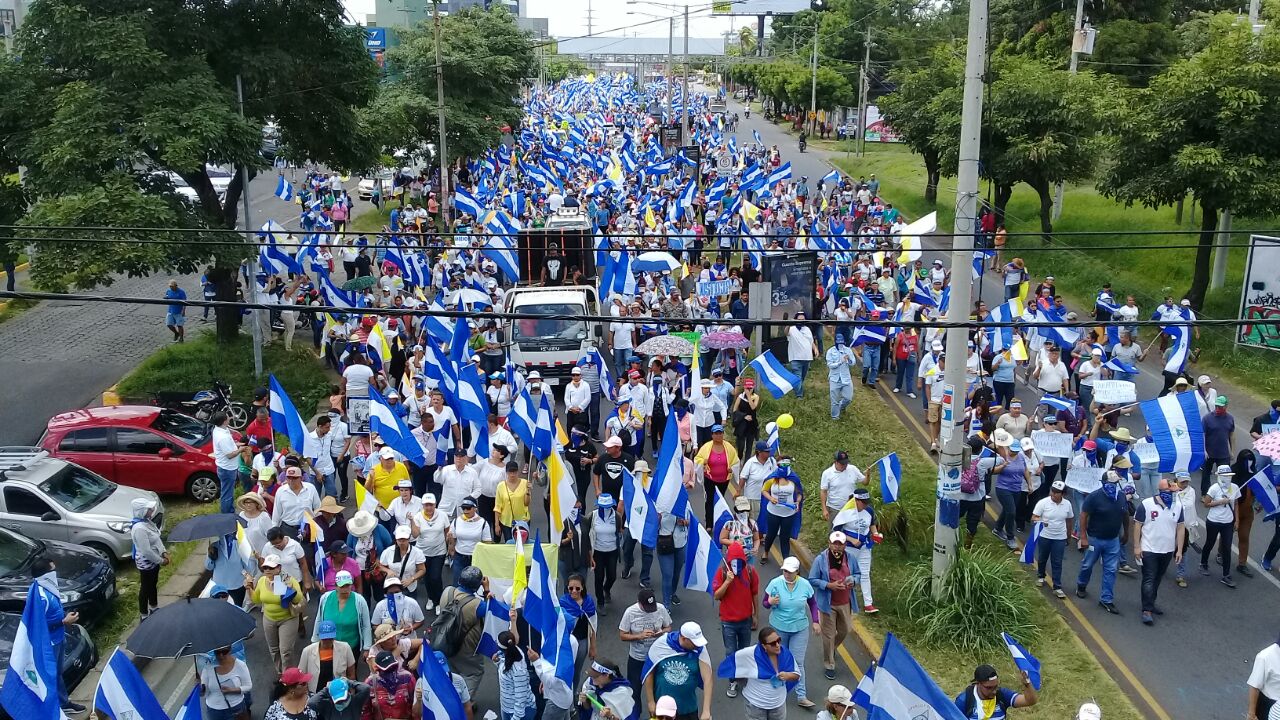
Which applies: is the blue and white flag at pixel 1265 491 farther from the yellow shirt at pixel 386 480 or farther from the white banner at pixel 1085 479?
the yellow shirt at pixel 386 480

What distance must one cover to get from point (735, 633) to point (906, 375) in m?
10.2

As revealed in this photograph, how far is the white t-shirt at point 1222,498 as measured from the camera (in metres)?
12.2

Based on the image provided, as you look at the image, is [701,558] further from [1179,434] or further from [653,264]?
[653,264]

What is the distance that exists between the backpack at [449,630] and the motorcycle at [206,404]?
9090mm

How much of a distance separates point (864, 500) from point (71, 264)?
1170 cm

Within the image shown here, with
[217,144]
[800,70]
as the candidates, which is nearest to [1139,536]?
[217,144]

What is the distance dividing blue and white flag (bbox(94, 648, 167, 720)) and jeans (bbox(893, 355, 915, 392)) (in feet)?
45.1

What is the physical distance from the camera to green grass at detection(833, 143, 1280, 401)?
2166 centimetres

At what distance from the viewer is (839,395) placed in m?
17.9

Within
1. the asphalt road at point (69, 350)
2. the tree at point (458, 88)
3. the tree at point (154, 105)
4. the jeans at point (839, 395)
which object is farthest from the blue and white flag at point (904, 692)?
the tree at point (458, 88)

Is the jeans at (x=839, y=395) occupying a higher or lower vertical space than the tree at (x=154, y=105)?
lower

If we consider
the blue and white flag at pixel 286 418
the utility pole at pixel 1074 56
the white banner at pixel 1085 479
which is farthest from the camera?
the utility pole at pixel 1074 56

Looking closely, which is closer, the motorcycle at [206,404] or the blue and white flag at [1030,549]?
the blue and white flag at [1030,549]

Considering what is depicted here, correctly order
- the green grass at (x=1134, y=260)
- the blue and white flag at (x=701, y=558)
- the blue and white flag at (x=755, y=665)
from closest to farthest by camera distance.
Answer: the blue and white flag at (x=755, y=665) < the blue and white flag at (x=701, y=558) < the green grass at (x=1134, y=260)
